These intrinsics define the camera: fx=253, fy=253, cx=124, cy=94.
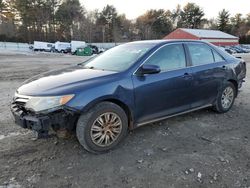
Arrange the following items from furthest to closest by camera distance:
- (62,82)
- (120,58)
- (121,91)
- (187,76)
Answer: (187,76), (120,58), (121,91), (62,82)

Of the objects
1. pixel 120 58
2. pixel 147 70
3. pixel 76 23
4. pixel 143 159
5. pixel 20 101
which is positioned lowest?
pixel 143 159

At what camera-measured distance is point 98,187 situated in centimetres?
290

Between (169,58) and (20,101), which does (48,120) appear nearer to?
(20,101)

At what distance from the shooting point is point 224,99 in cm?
539

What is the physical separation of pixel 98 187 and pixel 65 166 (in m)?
0.65

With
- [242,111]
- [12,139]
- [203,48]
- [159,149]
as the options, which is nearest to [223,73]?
[203,48]

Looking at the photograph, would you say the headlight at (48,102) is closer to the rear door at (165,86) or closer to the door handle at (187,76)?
the rear door at (165,86)

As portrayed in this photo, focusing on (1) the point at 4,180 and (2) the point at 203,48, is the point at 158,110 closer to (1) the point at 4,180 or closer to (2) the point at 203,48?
(2) the point at 203,48

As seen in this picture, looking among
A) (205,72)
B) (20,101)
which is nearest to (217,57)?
(205,72)

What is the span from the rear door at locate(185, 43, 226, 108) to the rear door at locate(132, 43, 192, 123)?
205mm

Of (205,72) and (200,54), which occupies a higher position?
(200,54)

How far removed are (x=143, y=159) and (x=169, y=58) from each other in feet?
5.96

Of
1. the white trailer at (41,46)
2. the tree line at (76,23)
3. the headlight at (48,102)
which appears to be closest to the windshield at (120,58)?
the headlight at (48,102)

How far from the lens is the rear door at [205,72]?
4691mm
